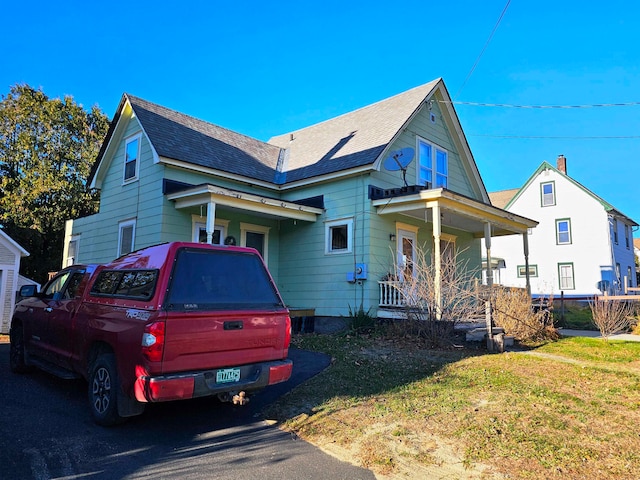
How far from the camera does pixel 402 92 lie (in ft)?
55.0

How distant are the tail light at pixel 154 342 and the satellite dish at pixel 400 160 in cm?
1017

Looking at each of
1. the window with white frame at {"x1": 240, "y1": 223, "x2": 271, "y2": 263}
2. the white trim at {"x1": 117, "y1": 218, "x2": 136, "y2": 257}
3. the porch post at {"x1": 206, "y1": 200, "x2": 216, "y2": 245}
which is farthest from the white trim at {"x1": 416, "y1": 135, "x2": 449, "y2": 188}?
the white trim at {"x1": 117, "y1": 218, "x2": 136, "y2": 257}

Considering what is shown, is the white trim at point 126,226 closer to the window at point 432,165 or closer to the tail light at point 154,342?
the window at point 432,165

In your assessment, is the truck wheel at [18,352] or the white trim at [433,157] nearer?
the truck wheel at [18,352]

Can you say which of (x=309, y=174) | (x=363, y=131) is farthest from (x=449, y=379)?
(x=363, y=131)

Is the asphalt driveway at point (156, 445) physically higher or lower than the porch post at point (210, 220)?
lower

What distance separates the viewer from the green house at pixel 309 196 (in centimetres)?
1263

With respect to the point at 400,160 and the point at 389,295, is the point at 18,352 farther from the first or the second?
the point at 400,160

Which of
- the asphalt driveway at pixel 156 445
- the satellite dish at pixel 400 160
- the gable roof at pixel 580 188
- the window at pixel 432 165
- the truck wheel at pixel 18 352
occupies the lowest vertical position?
the asphalt driveway at pixel 156 445

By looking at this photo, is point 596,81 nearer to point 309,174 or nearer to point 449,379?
point 309,174

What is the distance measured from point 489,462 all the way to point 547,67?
13188 mm

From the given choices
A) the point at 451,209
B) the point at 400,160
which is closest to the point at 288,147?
the point at 400,160

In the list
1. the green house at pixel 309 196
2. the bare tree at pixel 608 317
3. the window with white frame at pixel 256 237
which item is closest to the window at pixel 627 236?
the green house at pixel 309 196

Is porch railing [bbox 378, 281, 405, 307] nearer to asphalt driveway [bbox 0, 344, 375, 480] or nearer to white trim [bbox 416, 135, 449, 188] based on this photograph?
white trim [bbox 416, 135, 449, 188]
